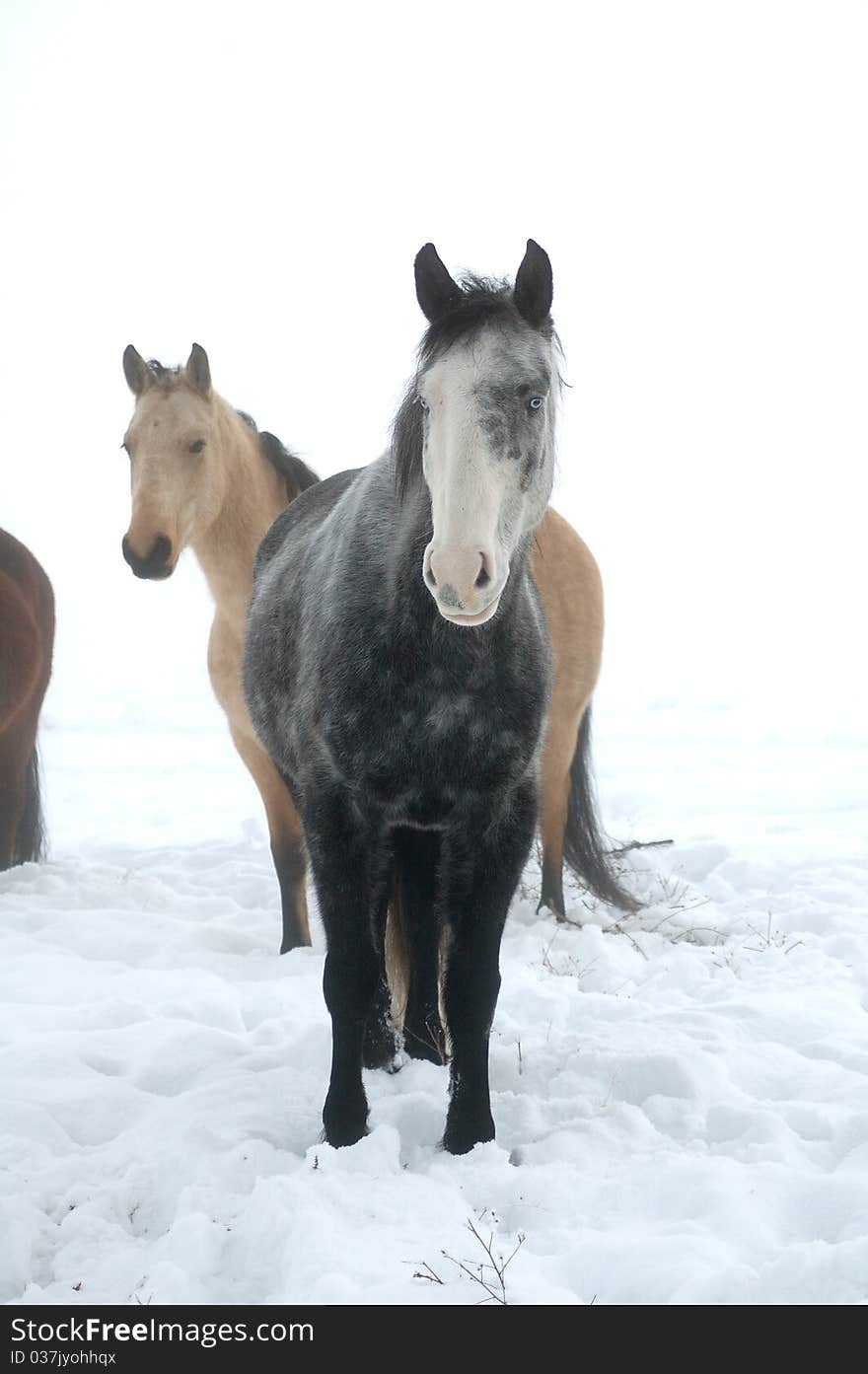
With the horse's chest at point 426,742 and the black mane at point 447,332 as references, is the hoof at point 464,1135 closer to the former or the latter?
the horse's chest at point 426,742

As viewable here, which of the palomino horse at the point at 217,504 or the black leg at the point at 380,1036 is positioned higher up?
the palomino horse at the point at 217,504

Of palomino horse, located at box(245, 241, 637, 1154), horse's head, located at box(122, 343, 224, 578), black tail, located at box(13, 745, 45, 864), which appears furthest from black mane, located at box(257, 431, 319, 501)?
palomino horse, located at box(245, 241, 637, 1154)

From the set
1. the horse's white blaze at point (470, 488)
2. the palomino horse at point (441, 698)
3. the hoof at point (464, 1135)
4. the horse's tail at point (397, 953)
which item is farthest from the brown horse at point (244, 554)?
the horse's white blaze at point (470, 488)

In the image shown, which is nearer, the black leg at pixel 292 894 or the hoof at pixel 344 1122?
the hoof at pixel 344 1122

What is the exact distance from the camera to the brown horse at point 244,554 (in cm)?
455

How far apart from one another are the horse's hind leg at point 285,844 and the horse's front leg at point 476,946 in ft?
7.22

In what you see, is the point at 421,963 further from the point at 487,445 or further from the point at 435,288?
the point at 435,288

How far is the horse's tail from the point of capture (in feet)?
9.23

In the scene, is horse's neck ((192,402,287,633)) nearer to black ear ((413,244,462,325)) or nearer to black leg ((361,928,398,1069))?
black leg ((361,928,398,1069))

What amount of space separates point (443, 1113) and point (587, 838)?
109 inches

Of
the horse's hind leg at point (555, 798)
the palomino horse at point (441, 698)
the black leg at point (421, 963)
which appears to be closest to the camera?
the palomino horse at point (441, 698)

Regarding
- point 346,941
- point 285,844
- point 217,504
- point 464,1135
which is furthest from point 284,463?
point 464,1135
